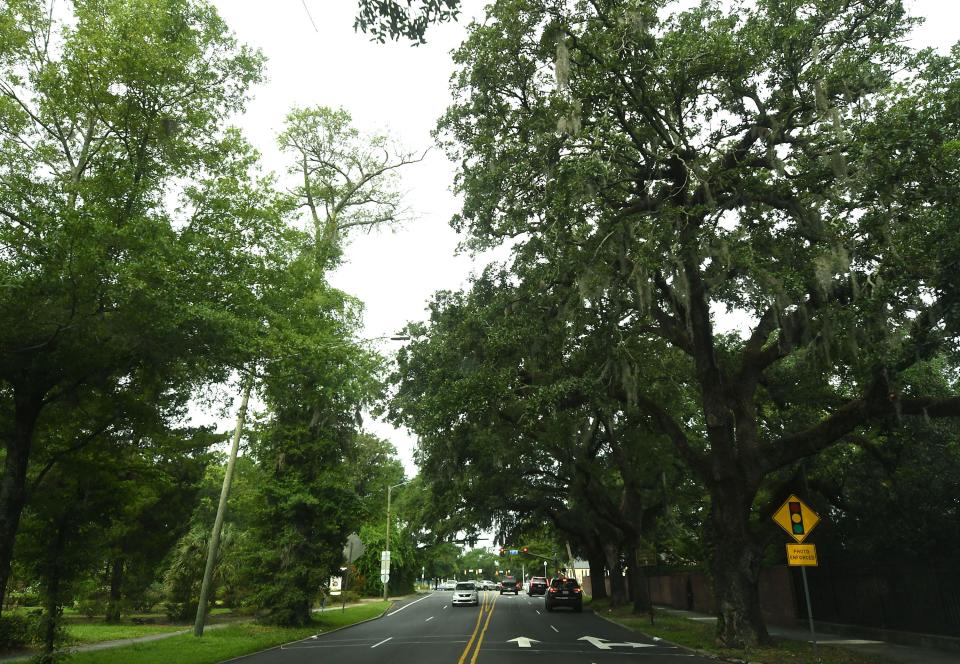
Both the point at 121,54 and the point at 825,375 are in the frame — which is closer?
the point at 121,54

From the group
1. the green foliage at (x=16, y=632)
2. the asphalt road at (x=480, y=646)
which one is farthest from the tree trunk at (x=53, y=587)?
the asphalt road at (x=480, y=646)

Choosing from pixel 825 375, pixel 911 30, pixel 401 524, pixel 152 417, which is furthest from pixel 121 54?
pixel 401 524

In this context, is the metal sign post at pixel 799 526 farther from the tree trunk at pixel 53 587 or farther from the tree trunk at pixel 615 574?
the tree trunk at pixel 615 574

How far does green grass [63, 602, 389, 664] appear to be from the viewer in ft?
42.6

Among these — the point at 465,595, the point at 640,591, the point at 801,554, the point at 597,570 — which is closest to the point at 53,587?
the point at 801,554

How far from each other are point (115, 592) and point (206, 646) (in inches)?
556

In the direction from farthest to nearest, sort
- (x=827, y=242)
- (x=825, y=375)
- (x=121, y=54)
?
(x=825, y=375) → (x=827, y=242) → (x=121, y=54)

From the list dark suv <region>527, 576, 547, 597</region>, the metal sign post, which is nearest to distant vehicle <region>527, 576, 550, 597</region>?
dark suv <region>527, 576, 547, 597</region>

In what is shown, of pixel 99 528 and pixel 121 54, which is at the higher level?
pixel 121 54

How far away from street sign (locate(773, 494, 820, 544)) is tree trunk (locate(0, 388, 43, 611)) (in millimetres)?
14710

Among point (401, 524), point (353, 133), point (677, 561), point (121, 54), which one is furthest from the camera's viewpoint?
point (401, 524)

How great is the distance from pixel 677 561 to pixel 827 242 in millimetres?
26292

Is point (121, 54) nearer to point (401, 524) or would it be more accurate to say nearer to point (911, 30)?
point (911, 30)

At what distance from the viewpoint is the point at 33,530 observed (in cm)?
1341
